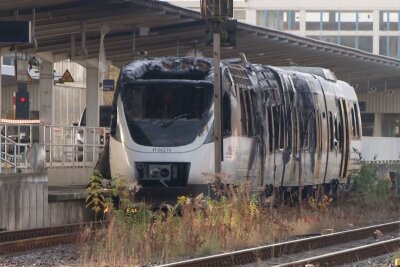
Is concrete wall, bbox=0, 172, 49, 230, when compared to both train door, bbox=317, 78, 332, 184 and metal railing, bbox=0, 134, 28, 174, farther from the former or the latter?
train door, bbox=317, 78, 332, 184

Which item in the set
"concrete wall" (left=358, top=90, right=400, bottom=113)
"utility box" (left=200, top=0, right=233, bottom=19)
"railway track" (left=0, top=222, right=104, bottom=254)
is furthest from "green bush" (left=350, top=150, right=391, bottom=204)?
"concrete wall" (left=358, top=90, right=400, bottom=113)

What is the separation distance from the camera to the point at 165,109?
22.7 m

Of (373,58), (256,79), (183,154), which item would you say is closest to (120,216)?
(183,154)

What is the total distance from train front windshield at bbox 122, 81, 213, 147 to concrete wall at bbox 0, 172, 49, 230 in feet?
8.02

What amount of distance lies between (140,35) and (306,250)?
15.6 metres

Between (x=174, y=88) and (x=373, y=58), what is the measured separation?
2803 centimetres

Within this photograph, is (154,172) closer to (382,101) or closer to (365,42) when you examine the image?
(382,101)

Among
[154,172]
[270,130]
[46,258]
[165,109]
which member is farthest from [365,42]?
[46,258]

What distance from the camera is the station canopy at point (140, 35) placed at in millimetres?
29453

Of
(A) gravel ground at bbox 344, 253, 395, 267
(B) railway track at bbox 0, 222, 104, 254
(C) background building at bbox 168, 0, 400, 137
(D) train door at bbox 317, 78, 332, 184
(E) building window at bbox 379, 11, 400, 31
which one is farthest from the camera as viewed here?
(E) building window at bbox 379, 11, 400, 31

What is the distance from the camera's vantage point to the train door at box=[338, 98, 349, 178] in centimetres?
3156

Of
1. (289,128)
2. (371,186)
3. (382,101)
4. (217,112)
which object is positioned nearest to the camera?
(217,112)

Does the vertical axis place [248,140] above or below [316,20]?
below

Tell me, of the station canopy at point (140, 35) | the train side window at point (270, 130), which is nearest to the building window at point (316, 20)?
the station canopy at point (140, 35)
